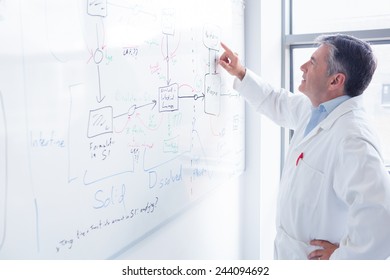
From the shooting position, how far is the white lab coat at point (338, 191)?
1.22 metres

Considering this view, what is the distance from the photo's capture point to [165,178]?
1333 mm

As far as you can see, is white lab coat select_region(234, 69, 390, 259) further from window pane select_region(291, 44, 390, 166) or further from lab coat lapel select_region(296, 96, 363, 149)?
window pane select_region(291, 44, 390, 166)

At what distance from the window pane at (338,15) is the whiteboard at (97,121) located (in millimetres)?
1220

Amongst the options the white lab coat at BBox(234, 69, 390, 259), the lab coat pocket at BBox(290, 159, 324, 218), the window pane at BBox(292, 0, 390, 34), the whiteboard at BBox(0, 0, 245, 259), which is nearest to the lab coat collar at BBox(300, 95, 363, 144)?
the white lab coat at BBox(234, 69, 390, 259)

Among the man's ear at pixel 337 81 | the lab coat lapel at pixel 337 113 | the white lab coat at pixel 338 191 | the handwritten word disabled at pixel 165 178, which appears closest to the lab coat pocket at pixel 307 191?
the white lab coat at pixel 338 191

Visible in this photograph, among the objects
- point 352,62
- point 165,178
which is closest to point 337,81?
point 352,62

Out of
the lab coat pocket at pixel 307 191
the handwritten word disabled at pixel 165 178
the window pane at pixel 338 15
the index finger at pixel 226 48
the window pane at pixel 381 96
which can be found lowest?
the lab coat pocket at pixel 307 191

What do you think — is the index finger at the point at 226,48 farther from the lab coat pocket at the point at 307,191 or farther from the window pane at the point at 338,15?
the window pane at the point at 338,15

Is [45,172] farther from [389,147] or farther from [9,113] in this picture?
[389,147]

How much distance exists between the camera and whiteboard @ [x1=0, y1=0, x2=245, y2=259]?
0.79 m

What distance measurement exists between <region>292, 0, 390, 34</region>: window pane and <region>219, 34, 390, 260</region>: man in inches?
38.4

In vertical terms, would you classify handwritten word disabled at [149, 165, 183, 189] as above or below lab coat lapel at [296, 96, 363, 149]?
below

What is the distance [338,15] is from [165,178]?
1.85 metres

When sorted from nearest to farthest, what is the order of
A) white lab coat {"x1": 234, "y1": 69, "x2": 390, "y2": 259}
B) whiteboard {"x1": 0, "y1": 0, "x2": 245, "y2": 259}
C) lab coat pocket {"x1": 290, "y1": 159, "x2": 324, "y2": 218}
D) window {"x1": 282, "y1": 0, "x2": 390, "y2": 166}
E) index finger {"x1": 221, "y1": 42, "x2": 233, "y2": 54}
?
whiteboard {"x1": 0, "y1": 0, "x2": 245, "y2": 259} → white lab coat {"x1": 234, "y1": 69, "x2": 390, "y2": 259} → lab coat pocket {"x1": 290, "y1": 159, "x2": 324, "y2": 218} → index finger {"x1": 221, "y1": 42, "x2": 233, "y2": 54} → window {"x1": 282, "y1": 0, "x2": 390, "y2": 166}
